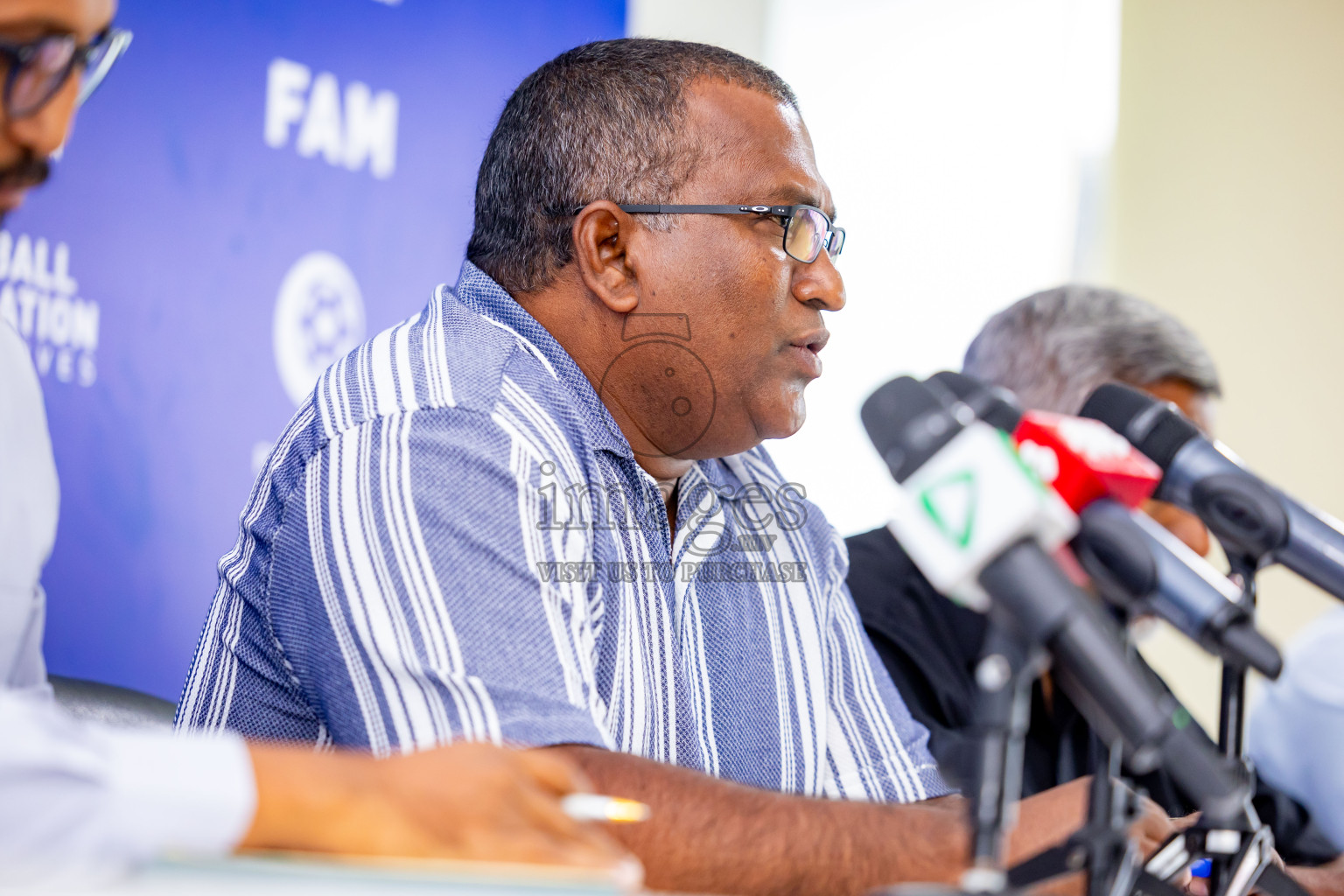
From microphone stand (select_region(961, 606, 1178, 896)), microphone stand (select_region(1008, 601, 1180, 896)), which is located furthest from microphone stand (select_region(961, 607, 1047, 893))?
microphone stand (select_region(1008, 601, 1180, 896))

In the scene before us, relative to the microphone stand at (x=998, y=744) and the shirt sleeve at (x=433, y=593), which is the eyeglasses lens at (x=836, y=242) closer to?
the shirt sleeve at (x=433, y=593)

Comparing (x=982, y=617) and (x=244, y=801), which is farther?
(x=982, y=617)

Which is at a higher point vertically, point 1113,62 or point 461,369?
point 1113,62

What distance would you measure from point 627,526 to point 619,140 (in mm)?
494

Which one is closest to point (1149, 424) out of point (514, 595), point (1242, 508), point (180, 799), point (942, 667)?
point (1242, 508)

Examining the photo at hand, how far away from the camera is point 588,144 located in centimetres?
150

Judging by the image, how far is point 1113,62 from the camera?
335 centimetres

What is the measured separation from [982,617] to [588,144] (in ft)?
2.96

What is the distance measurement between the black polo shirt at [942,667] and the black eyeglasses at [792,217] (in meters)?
0.58

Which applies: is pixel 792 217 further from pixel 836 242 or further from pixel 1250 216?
pixel 1250 216

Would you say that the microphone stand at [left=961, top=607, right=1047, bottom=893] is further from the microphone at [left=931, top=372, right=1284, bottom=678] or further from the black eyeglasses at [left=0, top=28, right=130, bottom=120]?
the black eyeglasses at [left=0, top=28, right=130, bottom=120]

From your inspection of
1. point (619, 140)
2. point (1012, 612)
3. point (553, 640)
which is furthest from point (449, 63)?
point (1012, 612)

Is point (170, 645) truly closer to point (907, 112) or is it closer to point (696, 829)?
point (696, 829)

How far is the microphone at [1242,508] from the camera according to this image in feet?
2.97
